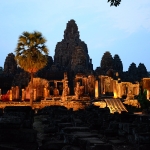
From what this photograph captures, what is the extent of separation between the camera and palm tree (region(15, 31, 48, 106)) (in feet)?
121

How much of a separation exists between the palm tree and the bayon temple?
342 inches

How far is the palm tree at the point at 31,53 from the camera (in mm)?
36969

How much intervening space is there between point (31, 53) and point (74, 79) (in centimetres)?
2193

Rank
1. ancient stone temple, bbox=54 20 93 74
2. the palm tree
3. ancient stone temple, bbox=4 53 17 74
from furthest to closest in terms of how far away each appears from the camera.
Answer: ancient stone temple, bbox=4 53 17 74
ancient stone temple, bbox=54 20 93 74
the palm tree

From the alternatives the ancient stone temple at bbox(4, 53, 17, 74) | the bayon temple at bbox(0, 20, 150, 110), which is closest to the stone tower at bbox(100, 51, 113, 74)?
the bayon temple at bbox(0, 20, 150, 110)

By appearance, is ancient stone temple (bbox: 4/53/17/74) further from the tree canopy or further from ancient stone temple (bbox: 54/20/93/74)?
the tree canopy

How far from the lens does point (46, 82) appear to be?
5444cm

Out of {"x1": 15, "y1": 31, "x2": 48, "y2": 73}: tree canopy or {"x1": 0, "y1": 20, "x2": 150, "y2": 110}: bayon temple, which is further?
{"x1": 0, "y1": 20, "x2": 150, "y2": 110}: bayon temple

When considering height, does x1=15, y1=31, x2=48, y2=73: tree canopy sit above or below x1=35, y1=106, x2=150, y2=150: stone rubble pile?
above

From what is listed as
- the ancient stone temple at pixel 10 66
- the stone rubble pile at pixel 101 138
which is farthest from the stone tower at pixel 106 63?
the stone rubble pile at pixel 101 138

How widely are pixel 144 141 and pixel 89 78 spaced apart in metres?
47.4

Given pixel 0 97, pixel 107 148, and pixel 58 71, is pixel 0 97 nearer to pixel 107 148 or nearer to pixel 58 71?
pixel 58 71

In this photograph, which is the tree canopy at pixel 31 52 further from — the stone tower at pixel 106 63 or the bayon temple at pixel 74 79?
the stone tower at pixel 106 63

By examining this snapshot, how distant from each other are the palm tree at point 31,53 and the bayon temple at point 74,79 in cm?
868
